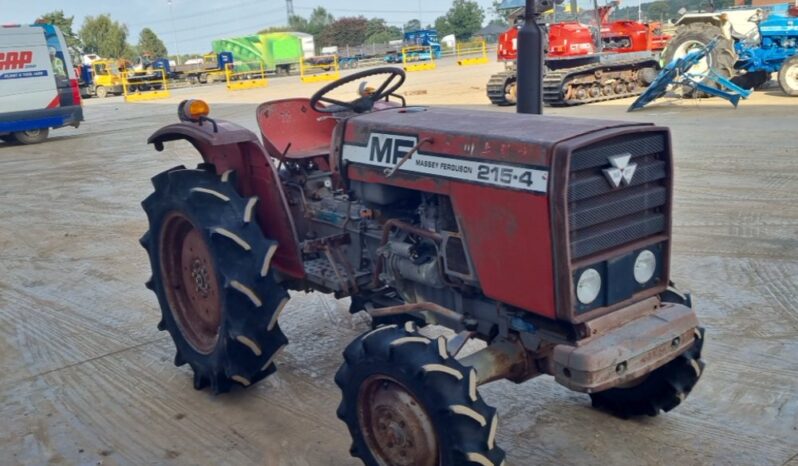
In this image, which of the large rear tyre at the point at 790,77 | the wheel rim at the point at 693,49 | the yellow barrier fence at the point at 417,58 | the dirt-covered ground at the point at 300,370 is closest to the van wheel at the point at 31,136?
the dirt-covered ground at the point at 300,370

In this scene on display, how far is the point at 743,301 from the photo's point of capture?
4.97 m

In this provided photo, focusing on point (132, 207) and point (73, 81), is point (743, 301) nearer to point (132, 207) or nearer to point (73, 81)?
point (132, 207)

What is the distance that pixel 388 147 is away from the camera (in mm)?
3506

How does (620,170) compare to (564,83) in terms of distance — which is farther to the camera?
(564,83)

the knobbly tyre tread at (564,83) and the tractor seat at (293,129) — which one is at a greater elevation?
the tractor seat at (293,129)

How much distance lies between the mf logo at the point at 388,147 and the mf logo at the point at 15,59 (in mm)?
14974

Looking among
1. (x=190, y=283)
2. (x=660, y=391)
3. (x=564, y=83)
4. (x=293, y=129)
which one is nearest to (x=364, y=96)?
(x=293, y=129)

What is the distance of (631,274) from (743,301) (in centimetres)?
224

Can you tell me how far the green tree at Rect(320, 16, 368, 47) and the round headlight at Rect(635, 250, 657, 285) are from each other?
7007cm

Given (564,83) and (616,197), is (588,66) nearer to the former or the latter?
(564,83)

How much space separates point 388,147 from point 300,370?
154cm

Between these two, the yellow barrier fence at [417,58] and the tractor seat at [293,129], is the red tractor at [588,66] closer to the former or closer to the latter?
the tractor seat at [293,129]

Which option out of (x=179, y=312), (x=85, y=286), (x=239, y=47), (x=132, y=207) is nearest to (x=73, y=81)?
(x=132, y=207)

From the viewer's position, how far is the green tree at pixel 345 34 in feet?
234
